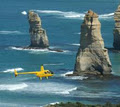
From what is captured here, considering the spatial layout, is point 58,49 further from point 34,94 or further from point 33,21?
point 34,94

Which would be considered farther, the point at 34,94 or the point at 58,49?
the point at 58,49

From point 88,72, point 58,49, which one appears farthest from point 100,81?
point 58,49

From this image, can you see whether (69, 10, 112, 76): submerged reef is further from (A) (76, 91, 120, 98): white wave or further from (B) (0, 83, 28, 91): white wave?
(A) (76, 91, 120, 98): white wave

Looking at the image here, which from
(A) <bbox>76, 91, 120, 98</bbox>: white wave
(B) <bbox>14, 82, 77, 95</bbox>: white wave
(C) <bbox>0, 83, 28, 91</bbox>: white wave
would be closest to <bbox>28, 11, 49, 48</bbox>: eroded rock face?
Result: (B) <bbox>14, 82, 77, 95</bbox>: white wave

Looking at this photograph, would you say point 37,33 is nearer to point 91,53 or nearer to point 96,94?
point 91,53

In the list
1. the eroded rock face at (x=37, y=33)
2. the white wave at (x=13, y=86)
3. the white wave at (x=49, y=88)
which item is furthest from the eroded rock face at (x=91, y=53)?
the eroded rock face at (x=37, y=33)

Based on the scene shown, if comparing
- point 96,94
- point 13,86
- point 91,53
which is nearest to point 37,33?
point 91,53

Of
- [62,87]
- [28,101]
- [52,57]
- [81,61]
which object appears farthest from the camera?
[52,57]

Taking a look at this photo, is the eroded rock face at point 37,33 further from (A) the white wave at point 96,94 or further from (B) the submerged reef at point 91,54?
(A) the white wave at point 96,94
